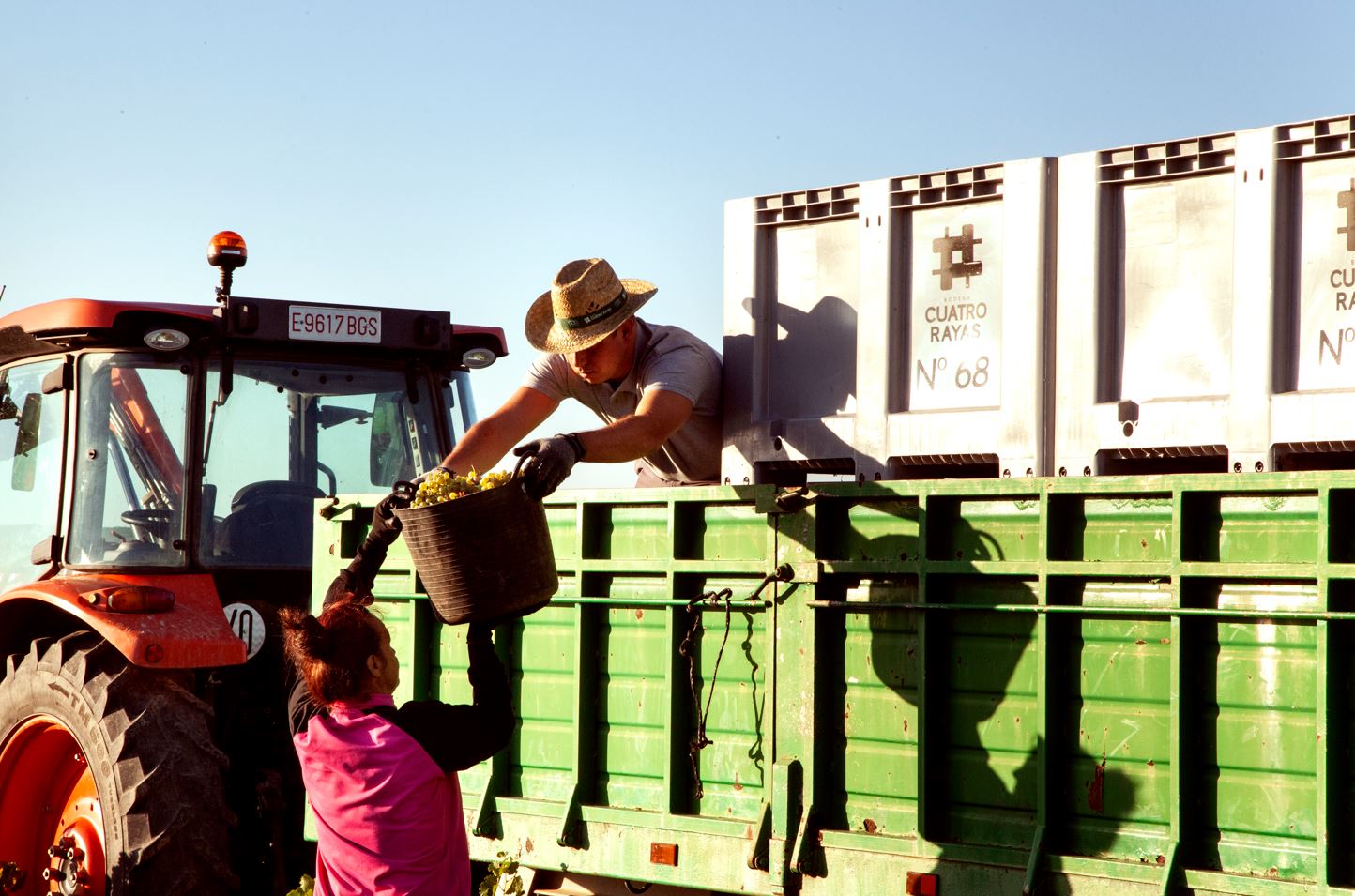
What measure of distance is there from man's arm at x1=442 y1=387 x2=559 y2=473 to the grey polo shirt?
5 cm

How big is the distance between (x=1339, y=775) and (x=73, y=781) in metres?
5.29

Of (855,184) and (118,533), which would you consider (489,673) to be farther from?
(118,533)

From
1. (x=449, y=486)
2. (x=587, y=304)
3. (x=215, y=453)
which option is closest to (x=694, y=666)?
(x=449, y=486)

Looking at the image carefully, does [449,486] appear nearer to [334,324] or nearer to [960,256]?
[960,256]

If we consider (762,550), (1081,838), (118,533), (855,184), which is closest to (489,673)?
(762,550)

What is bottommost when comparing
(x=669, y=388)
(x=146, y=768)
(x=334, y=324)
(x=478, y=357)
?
(x=146, y=768)

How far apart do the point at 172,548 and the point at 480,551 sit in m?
2.68

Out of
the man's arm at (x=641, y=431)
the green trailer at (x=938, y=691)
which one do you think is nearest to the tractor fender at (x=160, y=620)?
the green trailer at (x=938, y=691)

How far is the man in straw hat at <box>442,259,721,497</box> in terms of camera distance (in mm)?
6000

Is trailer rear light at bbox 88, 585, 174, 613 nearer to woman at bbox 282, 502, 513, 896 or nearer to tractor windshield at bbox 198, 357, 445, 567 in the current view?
tractor windshield at bbox 198, 357, 445, 567

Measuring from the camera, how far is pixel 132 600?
7129 millimetres

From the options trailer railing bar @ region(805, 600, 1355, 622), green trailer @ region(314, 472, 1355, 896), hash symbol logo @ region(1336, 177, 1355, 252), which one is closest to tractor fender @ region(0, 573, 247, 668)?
green trailer @ region(314, 472, 1355, 896)

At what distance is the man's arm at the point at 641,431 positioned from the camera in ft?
18.7

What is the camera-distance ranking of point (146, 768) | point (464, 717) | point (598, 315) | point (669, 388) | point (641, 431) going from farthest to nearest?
point (146, 768), point (598, 315), point (669, 388), point (641, 431), point (464, 717)
